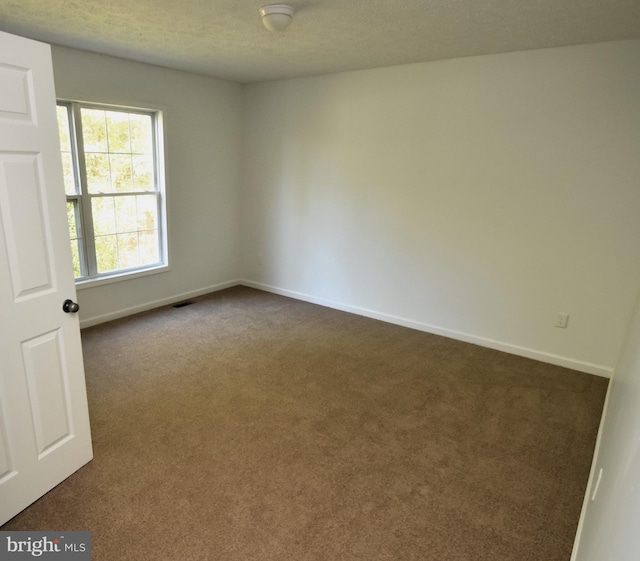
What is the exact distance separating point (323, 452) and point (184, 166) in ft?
11.1

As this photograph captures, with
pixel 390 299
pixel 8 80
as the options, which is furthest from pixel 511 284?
pixel 8 80

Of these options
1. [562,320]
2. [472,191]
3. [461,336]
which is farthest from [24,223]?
[562,320]

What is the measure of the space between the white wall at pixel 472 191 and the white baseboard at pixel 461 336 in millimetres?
14

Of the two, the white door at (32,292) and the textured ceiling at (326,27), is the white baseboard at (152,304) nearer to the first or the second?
the white door at (32,292)

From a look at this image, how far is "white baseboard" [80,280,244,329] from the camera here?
12.9 feet

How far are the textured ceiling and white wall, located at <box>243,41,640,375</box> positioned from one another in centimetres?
32

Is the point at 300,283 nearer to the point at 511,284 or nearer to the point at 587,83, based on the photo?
the point at 511,284

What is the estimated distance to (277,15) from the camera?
232 cm

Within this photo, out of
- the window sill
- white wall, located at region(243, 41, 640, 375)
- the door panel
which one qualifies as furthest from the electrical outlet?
the window sill

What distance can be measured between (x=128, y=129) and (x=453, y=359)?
3.66 m

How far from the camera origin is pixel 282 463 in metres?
2.22

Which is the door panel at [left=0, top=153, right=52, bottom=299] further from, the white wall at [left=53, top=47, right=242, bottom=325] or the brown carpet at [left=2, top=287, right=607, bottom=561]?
the white wall at [left=53, top=47, right=242, bottom=325]

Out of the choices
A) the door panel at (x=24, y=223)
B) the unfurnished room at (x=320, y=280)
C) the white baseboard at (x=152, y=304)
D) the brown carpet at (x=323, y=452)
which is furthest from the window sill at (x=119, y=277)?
the door panel at (x=24, y=223)

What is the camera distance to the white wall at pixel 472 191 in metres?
3.05
